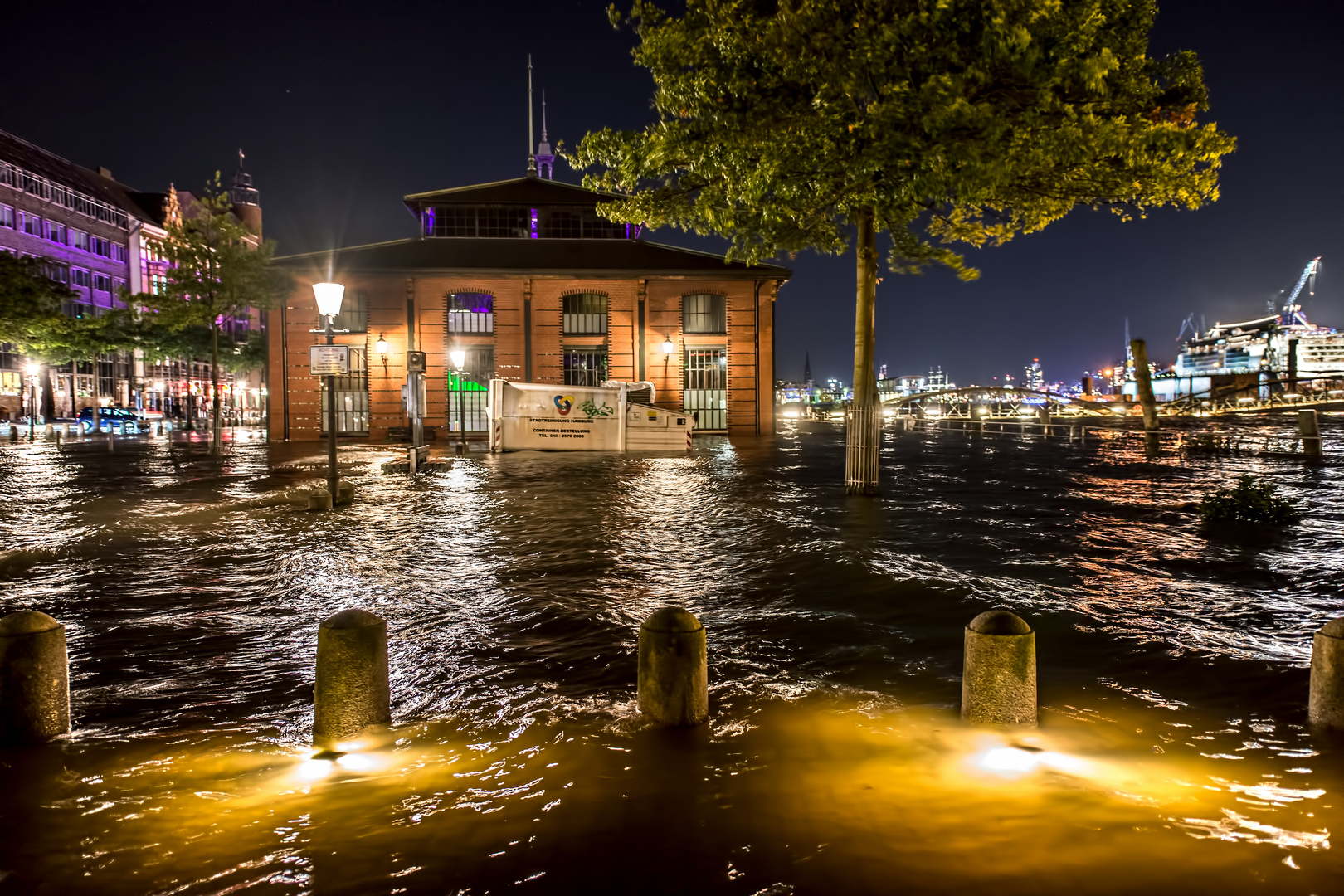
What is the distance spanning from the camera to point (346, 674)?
4.03m

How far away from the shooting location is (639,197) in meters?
13.4

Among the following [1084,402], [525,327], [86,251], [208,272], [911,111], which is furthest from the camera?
[86,251]

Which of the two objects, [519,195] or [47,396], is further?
[47,396]

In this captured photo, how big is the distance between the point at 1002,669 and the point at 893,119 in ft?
27.4

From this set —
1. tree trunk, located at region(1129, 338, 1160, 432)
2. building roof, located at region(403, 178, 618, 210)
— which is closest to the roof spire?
building roof, located at region(403, 178, 618, 210)

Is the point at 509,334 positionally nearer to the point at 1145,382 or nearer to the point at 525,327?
the point at 525,327

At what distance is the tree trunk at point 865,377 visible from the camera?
13.0m

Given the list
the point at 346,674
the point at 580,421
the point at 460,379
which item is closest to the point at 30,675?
the point at 346,674

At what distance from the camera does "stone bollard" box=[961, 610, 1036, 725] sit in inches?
158

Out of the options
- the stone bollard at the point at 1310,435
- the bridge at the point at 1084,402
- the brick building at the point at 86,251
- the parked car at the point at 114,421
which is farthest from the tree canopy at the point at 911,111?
the brick building at the point at 86,251

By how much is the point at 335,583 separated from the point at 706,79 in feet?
29.2

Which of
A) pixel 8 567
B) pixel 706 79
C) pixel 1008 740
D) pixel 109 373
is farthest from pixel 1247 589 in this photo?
pixel 109 373

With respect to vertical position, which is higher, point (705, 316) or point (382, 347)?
point (705, 316)

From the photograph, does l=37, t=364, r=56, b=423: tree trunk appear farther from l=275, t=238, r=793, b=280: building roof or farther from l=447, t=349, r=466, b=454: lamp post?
l=447, t=349, r=466, b=454: lamp post
